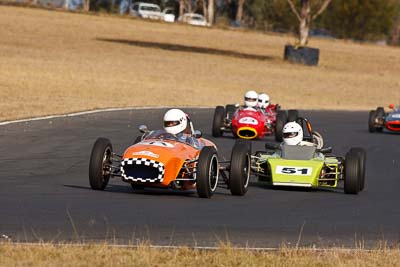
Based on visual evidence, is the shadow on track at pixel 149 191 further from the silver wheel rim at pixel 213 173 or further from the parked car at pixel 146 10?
the parked car at pixel 146 10

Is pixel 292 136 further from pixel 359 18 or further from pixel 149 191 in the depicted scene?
pixel 359 18

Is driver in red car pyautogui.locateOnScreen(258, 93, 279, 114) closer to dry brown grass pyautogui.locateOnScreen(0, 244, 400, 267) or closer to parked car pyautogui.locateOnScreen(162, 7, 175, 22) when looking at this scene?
dry brown grass pyautogui.locateOnScreen(0, 244, 400, 267)

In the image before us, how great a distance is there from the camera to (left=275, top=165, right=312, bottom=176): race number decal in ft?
52.9

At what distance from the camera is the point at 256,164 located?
55.5ft

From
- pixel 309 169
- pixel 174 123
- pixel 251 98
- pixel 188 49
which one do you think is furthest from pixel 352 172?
pixel 188 49

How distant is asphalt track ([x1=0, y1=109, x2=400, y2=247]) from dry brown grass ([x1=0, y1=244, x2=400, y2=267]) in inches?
26.8

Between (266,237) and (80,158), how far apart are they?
9.01m

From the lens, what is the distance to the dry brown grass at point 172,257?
31.6ft

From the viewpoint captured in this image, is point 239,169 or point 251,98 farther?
point 251,98

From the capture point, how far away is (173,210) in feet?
44.0

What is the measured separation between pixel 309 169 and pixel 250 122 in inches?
381

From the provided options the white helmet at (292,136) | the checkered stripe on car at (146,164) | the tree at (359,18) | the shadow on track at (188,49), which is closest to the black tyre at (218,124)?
the white helmet at (292,136)

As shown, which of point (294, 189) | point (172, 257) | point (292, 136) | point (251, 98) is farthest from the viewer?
point (251, 98)

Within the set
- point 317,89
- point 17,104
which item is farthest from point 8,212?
point 317,89
